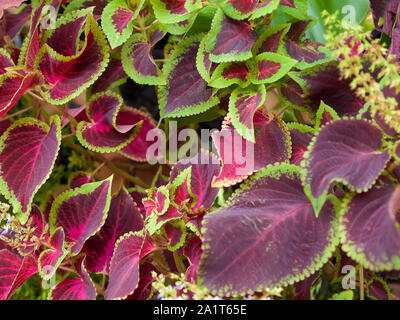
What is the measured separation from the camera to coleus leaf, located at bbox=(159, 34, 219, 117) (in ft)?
2.73

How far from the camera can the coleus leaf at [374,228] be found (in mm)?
518

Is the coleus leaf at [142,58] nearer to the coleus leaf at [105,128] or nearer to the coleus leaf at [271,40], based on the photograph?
the coleus leaf at [105,128]

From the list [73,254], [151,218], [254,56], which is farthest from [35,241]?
[254,56]

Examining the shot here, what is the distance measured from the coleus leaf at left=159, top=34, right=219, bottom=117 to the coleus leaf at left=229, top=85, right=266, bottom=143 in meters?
0.06

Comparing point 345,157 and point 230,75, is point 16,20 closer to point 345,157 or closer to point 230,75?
point 230,75

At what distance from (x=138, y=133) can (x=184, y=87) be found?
0.61 ft

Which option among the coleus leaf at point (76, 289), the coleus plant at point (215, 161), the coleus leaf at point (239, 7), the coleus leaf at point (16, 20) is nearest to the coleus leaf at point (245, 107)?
the coleus plant at point (215, 161)

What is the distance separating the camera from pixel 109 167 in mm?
1021

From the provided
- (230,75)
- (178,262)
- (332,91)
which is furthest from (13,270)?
(332,91)

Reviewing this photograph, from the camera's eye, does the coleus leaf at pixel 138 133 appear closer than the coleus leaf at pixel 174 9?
No

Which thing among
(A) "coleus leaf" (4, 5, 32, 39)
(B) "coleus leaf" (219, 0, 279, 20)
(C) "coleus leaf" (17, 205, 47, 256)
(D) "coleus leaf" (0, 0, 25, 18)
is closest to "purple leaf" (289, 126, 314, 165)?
(B) "coleus leaf" (219, 0, 279, 20)

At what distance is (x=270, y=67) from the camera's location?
768 mm

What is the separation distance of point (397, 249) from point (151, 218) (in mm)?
357
